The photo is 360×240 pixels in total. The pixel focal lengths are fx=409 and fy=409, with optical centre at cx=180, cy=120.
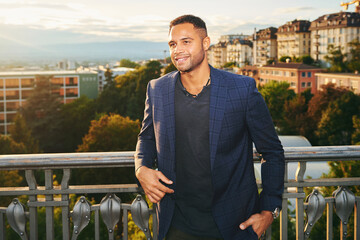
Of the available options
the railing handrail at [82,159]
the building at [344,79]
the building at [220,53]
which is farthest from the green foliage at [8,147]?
the building at [220,53]

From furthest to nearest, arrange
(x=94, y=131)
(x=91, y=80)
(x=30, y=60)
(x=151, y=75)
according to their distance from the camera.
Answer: (x=30, y=60) < (x=91, y=80) < (x=151, y=75) < (x=94, y=131)

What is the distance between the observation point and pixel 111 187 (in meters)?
2.88

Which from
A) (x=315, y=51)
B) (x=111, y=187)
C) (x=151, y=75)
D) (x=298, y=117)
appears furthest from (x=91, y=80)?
(x=111, y=187)

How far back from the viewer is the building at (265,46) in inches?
4356

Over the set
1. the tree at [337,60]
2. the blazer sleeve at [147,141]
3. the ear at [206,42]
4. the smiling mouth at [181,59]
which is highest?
the tree at [337,60]

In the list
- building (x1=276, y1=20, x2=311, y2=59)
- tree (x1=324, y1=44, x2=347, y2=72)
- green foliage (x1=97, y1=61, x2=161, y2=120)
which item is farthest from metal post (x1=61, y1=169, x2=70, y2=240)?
building (x1=276, y1=20, x2=311, y2=59)

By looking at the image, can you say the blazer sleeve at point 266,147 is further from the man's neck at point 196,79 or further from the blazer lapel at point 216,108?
the man's neck at point 196,79

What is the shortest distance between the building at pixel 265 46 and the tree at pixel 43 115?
220 feet

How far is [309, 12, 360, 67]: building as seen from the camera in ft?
278

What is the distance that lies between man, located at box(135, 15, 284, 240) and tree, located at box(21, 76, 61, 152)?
56.1m

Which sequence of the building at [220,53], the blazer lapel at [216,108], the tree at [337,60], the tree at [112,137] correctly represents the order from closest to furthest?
the blazer lapel at [216,108], the tree at [112,137], the tree at [337,60], the building at [220,53]

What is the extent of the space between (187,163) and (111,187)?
0.70 meters

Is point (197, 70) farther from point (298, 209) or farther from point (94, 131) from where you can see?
point (94, 131)

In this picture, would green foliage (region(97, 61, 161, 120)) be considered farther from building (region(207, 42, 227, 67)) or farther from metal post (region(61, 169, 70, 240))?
building (region(207, 42, 227, 67))
